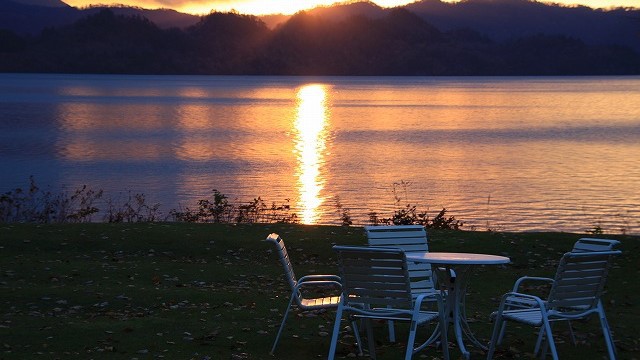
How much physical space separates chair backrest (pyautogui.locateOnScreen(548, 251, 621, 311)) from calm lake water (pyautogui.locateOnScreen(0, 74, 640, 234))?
13.7 metres

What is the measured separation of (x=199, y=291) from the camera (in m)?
11.8

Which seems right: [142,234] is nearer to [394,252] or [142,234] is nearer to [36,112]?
[394,252]

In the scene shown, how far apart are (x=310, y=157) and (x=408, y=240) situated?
1472 inches

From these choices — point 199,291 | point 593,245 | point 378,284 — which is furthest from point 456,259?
point 199,291

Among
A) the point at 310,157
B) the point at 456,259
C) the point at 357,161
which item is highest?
the point at 456,259

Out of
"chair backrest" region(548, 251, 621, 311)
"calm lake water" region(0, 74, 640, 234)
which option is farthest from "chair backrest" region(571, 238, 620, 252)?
"calm lake water" region(0, 74, 640, 234)

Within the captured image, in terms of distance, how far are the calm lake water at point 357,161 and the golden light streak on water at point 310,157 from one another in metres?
0.10

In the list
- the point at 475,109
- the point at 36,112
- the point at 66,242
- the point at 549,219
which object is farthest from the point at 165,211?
the point at 475,109

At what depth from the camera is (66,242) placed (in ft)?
48.9

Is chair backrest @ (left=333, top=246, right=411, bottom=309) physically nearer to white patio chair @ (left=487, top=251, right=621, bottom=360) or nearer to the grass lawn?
white patio chair @ (left=487, top=251, right=621, bottom=360)

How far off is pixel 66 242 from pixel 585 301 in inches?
360

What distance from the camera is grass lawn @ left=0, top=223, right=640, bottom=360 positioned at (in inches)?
361

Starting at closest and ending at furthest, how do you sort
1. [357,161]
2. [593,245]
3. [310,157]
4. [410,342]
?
[410,342] < [593,245] < [357,161] < [310,157]

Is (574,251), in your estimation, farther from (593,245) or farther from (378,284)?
(378,284)
